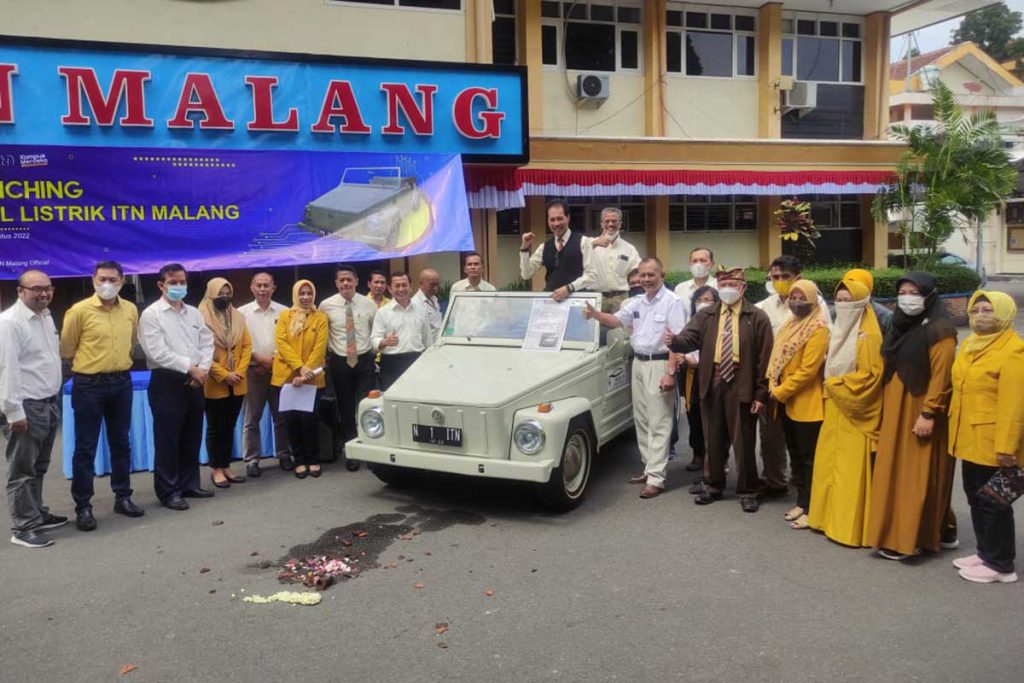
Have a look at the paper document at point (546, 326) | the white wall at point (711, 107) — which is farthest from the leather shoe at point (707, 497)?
the white wall at point (711, 107)

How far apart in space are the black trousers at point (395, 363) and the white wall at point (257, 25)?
25.7 ft

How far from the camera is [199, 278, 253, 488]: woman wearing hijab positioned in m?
6.73

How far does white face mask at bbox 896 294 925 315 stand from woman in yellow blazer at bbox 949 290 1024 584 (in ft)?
0.85

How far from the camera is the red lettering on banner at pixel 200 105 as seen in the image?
10352 mm

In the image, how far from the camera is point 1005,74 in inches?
1721

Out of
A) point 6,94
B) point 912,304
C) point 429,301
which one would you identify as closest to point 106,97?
point 6,94

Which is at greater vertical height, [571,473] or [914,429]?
[914,429]

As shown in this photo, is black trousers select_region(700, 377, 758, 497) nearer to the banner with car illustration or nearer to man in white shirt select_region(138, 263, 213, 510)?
man in white shirt select_region(138, 263, 213, 510)

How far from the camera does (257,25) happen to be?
12797 millimetres

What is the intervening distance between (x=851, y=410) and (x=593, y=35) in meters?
16.9

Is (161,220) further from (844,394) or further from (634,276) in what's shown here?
(844,394)

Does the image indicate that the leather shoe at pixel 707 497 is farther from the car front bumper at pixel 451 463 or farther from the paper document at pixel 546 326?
the paper document at pixel 546 326

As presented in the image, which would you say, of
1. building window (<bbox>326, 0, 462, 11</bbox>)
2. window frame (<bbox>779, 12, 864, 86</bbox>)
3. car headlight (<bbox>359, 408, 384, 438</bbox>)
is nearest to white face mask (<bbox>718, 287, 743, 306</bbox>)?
car headlight (<bbox>359, 408, 384, 438</bbox>)

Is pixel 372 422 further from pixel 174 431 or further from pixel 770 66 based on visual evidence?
pixel 770 66
